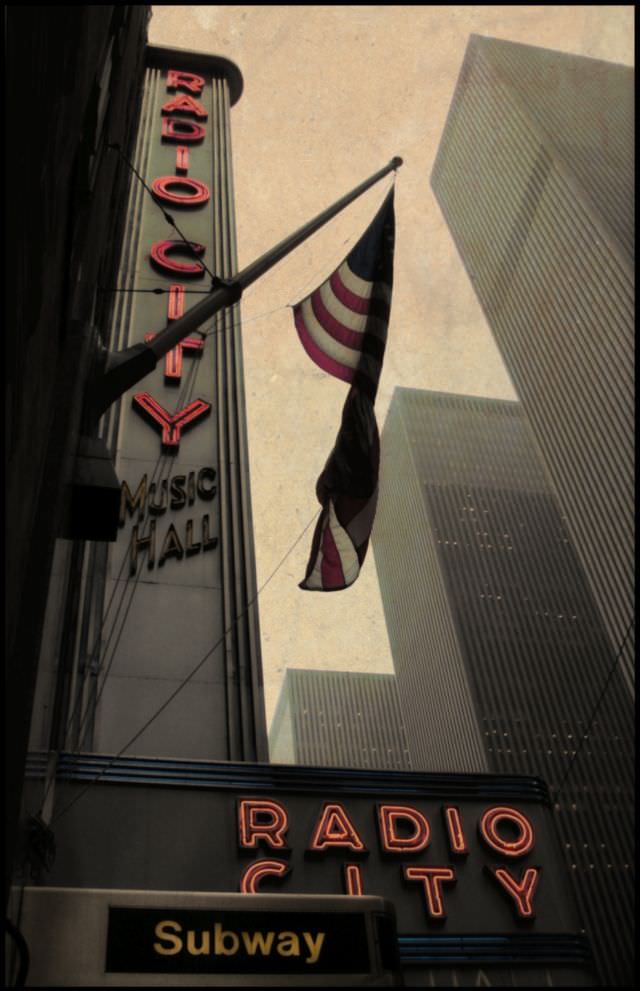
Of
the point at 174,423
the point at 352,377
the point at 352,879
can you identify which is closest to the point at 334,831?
the point at 352,879

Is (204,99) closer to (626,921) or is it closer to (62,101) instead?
(62,101)

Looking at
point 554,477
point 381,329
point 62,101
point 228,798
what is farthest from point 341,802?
point 554,477

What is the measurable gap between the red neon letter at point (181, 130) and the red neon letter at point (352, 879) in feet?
75.6

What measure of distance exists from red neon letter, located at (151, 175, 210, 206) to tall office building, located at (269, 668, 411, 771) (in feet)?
453

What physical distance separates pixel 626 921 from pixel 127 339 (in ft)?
325

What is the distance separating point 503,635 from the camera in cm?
12725

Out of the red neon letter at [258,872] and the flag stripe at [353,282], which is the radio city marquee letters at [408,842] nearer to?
the red neon letter at [258,872]

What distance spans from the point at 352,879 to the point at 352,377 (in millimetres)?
6484

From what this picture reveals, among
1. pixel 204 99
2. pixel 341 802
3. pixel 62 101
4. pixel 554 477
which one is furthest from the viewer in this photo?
pixel 554 477

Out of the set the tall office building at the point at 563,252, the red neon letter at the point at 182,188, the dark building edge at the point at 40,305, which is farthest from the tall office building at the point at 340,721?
the dark building edge at the point at 40,305

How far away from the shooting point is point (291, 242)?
1260 centimetres

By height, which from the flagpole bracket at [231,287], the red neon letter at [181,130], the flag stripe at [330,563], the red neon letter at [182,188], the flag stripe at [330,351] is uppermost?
the red neon letter at [181,130]

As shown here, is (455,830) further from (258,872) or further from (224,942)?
(224,942)

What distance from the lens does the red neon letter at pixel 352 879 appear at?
38.3ft
